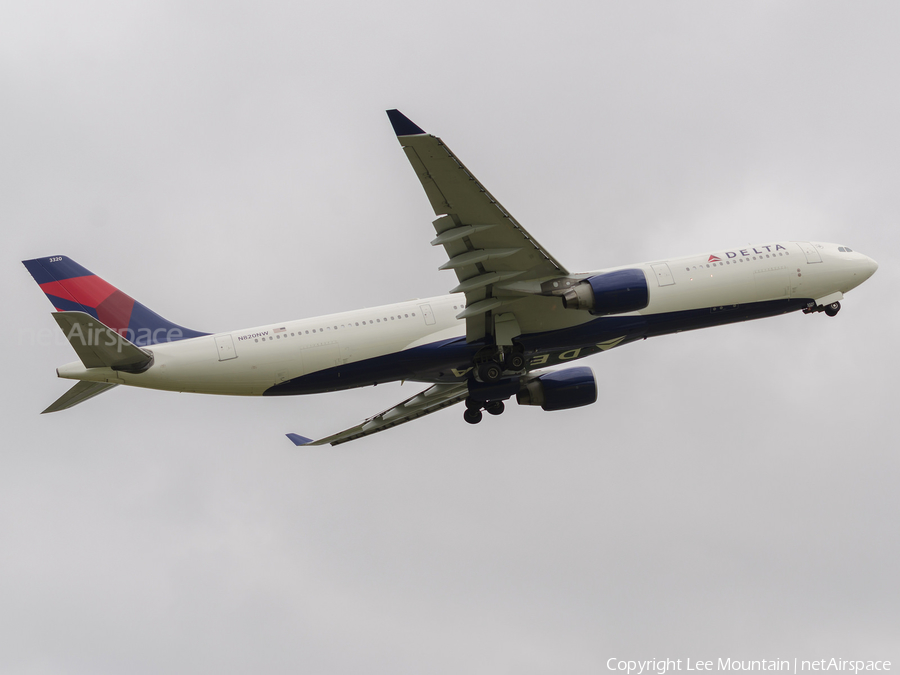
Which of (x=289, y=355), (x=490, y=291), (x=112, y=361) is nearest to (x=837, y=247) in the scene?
(x=490, y=291)

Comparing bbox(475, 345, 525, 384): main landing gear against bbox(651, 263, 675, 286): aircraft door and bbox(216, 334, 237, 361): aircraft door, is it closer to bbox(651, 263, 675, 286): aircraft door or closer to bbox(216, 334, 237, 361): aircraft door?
bbox(651, 263, 675, 286): aircraft door

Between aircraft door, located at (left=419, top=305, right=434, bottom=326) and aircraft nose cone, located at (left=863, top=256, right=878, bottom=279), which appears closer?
aircraft door, located at (left=419, top=305, right=434, bottom=326)

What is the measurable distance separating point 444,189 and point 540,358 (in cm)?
1050

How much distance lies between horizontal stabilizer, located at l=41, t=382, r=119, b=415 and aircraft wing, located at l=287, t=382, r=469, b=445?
11625 millimetres

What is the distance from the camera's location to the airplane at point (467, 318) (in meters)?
31.3

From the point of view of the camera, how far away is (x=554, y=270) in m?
32.8

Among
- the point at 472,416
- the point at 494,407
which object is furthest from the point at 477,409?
the point at 494,407

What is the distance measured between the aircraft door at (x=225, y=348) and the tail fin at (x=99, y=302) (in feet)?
4.68

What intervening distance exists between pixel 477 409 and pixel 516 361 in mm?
6191

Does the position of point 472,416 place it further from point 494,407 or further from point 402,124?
point 402,124

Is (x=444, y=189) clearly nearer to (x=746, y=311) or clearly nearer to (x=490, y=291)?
(x=490, y=291)

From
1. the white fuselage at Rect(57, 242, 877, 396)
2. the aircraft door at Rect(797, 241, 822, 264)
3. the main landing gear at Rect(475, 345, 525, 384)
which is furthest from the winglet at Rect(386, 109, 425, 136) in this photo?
the aircraft door at Rect(797, 241, 822, 264)

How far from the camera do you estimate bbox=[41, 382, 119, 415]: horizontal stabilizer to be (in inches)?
1277

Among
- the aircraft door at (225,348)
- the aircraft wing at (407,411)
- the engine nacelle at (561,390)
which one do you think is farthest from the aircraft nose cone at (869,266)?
the aircraft door at (225,348)
